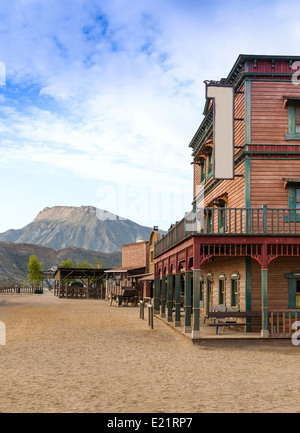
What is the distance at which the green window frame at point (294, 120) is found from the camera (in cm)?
1948

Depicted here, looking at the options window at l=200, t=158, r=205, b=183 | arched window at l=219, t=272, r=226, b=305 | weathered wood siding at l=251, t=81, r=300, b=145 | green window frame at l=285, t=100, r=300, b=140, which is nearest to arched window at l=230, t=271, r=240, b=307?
arched window at l=219, t=272, r=226, b=305

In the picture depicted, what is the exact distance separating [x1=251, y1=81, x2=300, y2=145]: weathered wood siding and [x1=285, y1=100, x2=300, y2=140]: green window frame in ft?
0.44

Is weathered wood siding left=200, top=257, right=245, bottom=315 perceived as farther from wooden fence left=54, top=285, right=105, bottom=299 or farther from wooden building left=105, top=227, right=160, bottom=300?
wooden fence left=54, top=285, right=105, bottom=299

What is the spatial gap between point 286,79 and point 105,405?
51.6 ft

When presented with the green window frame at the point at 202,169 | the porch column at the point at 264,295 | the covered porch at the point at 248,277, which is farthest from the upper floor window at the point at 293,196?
the green window frame at the point at 202,169

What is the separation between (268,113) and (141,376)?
1265 centimetres

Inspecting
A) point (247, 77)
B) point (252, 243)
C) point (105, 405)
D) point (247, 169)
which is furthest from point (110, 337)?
point (247, 77)

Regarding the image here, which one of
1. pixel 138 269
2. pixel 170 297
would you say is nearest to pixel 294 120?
pixel 170 297

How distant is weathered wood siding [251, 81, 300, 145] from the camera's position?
1948cm

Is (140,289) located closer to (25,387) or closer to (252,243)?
(252,243)

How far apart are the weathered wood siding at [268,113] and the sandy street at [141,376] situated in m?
8.29

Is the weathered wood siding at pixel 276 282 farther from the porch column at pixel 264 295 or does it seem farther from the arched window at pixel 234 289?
the porch column at pixel 264 295

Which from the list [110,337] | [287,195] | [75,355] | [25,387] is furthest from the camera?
[287,195]

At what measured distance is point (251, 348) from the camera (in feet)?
50.1
